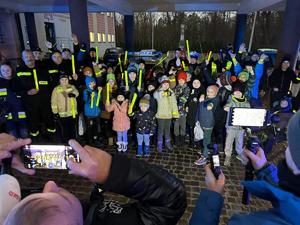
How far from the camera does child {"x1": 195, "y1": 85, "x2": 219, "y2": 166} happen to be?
16.1ft

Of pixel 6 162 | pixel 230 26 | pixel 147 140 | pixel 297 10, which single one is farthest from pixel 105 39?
pixel 6 162

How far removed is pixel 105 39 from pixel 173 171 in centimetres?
2996

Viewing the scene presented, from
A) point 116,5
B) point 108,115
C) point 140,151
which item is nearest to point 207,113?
point 140,151

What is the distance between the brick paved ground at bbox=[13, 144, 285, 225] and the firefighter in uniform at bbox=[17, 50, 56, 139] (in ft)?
5.01

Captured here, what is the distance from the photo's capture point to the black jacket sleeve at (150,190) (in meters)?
1.12

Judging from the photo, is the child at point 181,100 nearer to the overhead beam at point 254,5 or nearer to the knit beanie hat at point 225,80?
the knit beanie hat at point 225,80

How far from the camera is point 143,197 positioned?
46.3 inches

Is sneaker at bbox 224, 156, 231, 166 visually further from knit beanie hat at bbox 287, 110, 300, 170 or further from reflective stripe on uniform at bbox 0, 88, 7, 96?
reflective stripe on uniform at bbox 0, 88, 7, 96

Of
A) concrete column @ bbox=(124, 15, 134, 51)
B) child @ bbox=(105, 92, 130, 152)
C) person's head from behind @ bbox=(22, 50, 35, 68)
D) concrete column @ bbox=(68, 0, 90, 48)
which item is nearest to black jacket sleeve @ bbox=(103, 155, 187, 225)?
child @ bbox=(105, 92, 130, 152)

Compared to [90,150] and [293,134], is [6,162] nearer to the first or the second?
[90,150]

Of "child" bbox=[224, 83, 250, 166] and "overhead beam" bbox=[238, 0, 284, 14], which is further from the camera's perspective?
"overhead beam" bbox=[238, 0, 284, 14]

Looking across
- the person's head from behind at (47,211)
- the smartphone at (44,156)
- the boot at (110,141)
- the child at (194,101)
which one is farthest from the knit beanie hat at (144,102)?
the person's head from behind at (47,211)

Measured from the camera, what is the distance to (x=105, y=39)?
3189 cm

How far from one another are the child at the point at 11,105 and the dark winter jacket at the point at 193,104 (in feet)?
12.5
